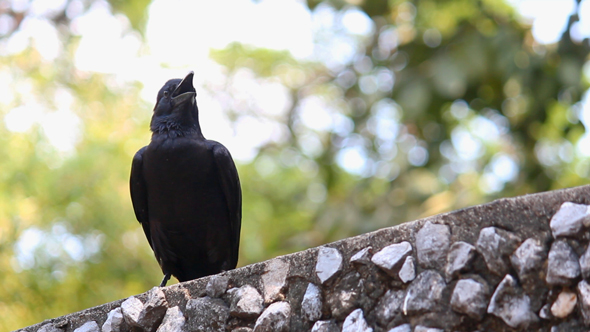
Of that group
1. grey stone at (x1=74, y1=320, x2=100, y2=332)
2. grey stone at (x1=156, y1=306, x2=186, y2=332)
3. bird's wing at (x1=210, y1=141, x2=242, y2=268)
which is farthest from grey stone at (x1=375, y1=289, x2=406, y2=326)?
bird's wing at (x1=210, y1=141, x2=242, y2=268)

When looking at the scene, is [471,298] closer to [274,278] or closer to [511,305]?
[511,305]

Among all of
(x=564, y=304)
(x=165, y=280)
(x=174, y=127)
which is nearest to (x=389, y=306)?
(x=564, y=304)

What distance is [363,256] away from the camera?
2.15 m

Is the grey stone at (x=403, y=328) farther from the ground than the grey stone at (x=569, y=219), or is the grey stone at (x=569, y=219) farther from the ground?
the grey stone at (x=569, y=219)

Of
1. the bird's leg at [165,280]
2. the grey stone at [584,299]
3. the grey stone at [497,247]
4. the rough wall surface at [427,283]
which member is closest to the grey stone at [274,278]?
the rough wall surface at [427,283]

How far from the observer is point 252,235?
825 cm

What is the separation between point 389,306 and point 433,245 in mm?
242

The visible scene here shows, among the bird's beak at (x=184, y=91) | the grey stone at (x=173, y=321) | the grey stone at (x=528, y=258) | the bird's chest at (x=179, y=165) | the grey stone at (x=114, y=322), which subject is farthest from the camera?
the bird's beak at (x=184, y=91)

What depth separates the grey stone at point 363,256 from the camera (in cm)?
214

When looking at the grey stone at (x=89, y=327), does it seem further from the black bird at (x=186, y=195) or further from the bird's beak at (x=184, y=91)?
the bird's beak at (x=184, y=91)

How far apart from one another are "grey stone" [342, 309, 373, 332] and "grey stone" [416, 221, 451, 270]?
0.26 meters

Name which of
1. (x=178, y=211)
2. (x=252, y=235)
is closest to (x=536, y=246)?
A: (x=178, y=211)

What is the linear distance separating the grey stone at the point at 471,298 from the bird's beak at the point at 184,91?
250 centimetres

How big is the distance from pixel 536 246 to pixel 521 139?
4.83m
